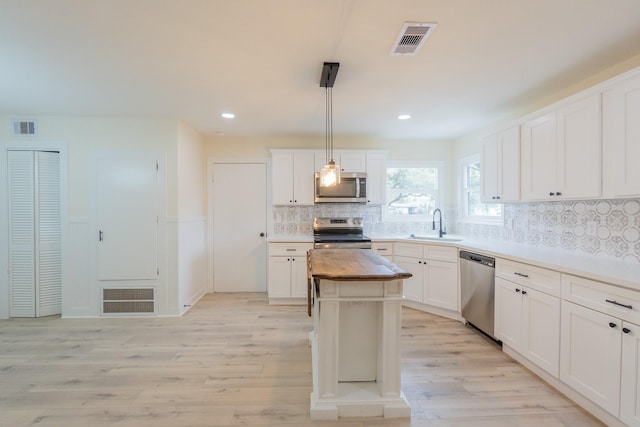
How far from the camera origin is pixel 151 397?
201 centimetres

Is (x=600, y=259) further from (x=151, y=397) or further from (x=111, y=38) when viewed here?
(x=111, y=38)

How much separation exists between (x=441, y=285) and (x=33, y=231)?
5.09m

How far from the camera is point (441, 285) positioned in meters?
3.48

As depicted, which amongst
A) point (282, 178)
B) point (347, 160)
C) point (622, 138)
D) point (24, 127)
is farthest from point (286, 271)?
point (24, 127)

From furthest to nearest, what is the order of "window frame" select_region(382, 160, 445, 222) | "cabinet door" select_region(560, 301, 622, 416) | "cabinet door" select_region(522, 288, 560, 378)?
"window frame" select_region(382, 160, 445, 222) < "cabinet door" select_region(522, 288, 560, 378) < "cabinet door" select_region(560, 301, 622, 416)

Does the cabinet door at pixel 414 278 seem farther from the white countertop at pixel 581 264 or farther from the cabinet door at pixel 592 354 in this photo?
the cabinet door at pixel 592 354

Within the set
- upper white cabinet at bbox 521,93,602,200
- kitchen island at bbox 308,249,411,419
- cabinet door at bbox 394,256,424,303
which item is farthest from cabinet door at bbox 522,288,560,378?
cabinet door at bbox 394,256,424,303

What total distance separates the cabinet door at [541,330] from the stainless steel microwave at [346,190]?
2.36 meters

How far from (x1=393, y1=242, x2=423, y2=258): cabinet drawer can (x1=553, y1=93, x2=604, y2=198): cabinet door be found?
167 centimetres

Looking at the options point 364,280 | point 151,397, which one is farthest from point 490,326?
point 151,397

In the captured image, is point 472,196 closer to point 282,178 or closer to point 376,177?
point 376,177

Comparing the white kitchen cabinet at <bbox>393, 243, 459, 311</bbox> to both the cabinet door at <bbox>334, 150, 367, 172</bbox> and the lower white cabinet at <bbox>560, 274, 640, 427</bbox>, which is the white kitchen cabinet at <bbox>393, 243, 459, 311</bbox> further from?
the lower white cabinet at <bbox>560, 274, 640, 427</bbox>

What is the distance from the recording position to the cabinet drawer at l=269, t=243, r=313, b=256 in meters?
3.91

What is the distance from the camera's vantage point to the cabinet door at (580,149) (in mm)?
2059
